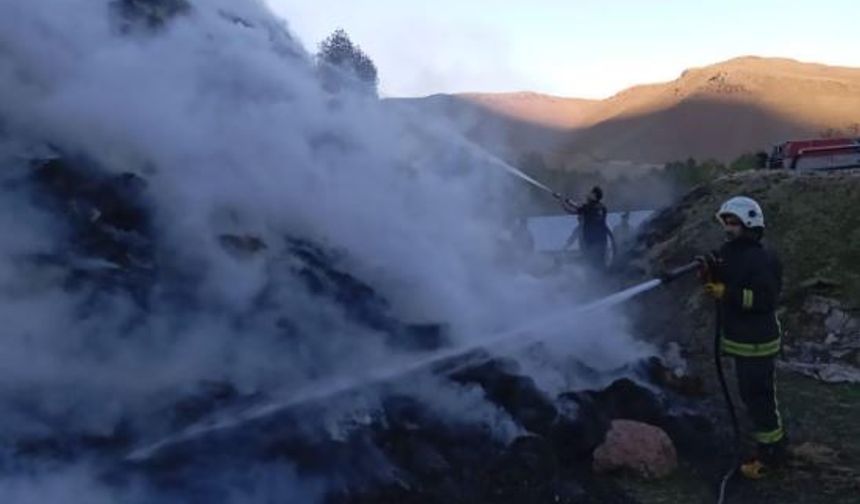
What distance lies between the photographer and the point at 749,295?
646 centimetres

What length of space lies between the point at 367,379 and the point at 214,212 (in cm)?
141

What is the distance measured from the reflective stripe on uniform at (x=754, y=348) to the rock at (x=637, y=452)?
73 centimetres

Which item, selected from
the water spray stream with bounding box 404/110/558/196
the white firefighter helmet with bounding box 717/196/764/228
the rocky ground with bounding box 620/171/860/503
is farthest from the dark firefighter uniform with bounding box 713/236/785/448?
the water spray stream with bounding box 404/110/558/196

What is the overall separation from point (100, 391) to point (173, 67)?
233 centimetres

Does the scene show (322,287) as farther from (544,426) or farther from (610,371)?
(610,371)

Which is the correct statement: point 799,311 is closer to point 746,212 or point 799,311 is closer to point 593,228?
point 593,228

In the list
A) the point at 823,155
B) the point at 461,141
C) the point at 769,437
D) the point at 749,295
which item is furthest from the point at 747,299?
the point at 823,155

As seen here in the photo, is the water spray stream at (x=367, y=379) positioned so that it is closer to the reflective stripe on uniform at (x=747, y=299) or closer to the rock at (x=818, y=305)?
the reflective stripe on uniform at (x=747, y=299)

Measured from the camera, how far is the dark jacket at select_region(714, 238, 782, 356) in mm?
6492

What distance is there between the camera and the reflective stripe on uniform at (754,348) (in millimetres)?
6535

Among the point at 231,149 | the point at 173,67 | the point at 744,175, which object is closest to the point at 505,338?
the point at 231,149

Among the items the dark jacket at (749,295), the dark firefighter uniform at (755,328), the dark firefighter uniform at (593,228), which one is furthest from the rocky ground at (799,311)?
the dark jacket at (749,295)

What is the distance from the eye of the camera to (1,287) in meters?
5.32

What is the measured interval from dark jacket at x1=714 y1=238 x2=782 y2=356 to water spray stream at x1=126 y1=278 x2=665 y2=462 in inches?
20.0
